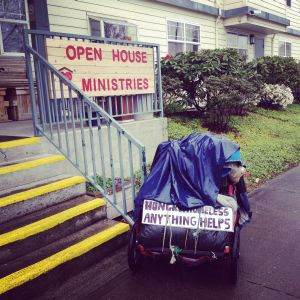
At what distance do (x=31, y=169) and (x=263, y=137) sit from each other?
6.95 m

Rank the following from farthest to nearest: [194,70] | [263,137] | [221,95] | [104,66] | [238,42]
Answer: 1. [238,42]
2. [263,137]
3. [194,70]
4. [221,95]
5. [104,66]

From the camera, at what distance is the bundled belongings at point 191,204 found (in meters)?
2.87

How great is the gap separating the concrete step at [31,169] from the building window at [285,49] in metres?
16.0

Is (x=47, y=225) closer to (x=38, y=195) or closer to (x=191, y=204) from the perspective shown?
(x=38, y=195)

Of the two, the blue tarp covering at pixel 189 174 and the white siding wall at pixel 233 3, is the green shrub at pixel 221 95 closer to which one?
the white siding wall at pixel 233 3

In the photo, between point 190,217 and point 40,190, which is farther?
point 40,190

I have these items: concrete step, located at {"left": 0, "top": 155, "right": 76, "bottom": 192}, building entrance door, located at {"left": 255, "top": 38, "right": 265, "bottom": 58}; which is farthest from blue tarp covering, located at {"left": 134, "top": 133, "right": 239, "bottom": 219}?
building entrance door, located at {"left": 255, "top": 38, "right": 265, "bottom": 58}

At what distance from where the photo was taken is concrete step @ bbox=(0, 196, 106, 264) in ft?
9.95

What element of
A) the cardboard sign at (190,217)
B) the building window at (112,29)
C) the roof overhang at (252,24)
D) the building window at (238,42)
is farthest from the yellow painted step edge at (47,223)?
the building window at (238,42)

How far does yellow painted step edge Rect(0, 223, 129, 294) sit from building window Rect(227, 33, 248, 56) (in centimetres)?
1177

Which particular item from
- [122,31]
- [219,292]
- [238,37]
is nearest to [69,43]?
[219,292]

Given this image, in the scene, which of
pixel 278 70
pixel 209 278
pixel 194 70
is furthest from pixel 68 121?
pixel 278 70

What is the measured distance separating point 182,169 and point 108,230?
118 cm

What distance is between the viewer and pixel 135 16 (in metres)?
9.50
